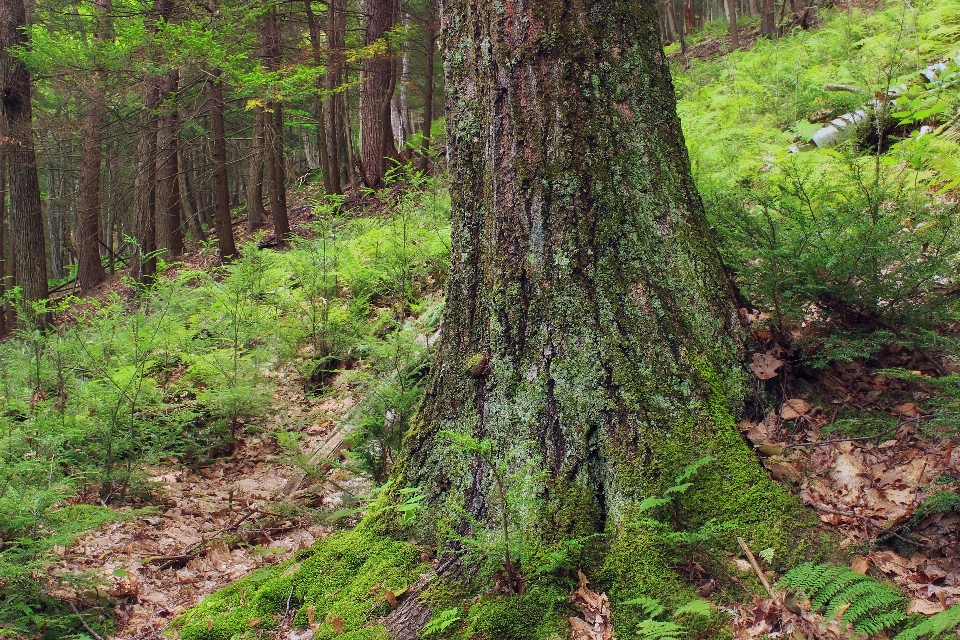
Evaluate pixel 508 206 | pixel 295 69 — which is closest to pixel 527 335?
pixel 508 206

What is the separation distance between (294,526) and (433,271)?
3.21 metres

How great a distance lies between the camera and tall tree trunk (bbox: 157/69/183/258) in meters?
9.86

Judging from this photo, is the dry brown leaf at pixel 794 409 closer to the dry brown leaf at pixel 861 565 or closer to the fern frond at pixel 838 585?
the dry brown leaf at pixel 861 565

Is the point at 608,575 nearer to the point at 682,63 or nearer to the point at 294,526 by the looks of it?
the point at 294,526

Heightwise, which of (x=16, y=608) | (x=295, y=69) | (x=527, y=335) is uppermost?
(x=295, y=69)

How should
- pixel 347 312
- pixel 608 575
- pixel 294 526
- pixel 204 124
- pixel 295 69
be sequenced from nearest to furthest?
pixel 608 575
pixel 294 526
pixel 347 312
pixel 295 69
pixel 204 124

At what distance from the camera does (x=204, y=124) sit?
22.8 metres

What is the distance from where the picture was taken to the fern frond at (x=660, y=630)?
1784 mm

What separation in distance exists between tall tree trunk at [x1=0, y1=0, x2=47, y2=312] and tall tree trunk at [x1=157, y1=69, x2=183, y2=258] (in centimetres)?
218

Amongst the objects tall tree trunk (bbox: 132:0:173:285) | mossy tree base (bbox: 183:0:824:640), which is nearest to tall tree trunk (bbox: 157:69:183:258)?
tall tree trunk (bbox: 132:0:173:285)

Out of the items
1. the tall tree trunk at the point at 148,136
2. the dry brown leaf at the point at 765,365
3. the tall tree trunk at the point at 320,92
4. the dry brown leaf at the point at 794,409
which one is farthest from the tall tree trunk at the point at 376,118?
the dry brown leaf at the point at 794,409

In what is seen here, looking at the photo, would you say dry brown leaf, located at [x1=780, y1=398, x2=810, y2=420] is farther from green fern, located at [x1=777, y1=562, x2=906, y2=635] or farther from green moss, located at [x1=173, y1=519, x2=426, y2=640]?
green moss, located at [x1=173, y1=519, x2=426, y2=640]

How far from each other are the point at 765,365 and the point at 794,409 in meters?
0.22

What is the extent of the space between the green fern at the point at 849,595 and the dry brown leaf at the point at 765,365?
90 centimetres
